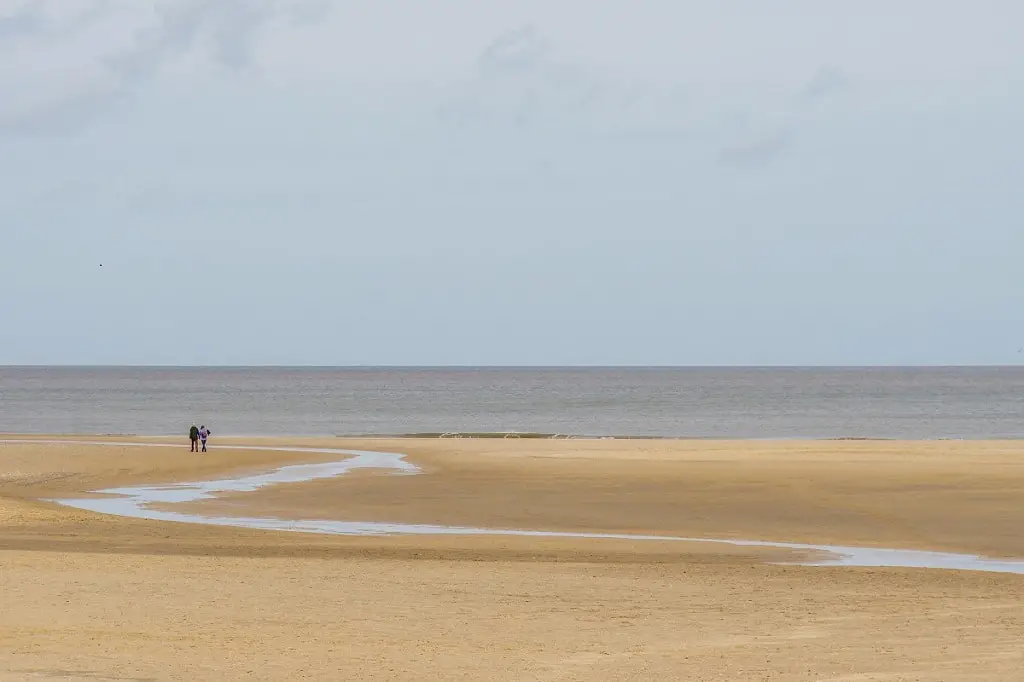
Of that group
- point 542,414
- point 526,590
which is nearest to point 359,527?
point 526,590

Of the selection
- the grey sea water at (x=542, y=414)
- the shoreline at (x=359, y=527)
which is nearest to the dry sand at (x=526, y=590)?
the shoreline at (x=359, y=527)

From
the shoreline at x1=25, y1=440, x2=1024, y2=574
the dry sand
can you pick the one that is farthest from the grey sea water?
the dry sand

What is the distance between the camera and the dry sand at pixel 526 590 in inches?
575

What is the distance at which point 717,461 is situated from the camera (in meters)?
48.2

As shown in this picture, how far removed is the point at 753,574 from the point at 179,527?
13.4 meters

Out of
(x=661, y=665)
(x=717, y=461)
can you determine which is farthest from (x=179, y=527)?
(x=717, y=461)

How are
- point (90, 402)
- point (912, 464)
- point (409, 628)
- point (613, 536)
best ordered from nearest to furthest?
point (409, 628) < point (613, 536) < point (912, 464) < point (90, 402)

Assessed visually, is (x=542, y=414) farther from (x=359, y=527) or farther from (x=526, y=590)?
(x=526, y=590)

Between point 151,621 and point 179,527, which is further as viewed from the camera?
point 179,527

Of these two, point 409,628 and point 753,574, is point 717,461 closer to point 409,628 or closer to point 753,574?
point 753,574

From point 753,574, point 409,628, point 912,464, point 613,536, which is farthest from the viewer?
point 912,464

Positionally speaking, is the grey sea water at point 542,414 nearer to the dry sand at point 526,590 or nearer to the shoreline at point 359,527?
the shoreline at point 359,527

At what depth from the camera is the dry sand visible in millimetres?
14594

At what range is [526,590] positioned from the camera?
65.3ft
